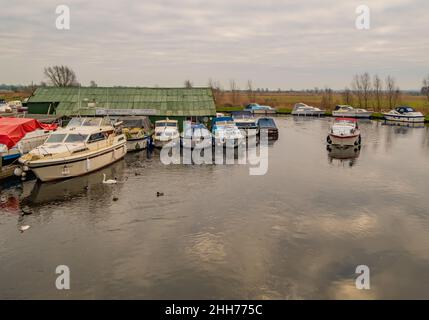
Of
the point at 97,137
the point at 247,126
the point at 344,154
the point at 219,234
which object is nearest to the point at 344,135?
the point at 344,154

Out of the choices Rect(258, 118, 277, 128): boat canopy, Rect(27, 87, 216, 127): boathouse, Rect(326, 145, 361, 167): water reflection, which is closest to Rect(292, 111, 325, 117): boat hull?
Rect(258, 118, 277, 128): boat canopy

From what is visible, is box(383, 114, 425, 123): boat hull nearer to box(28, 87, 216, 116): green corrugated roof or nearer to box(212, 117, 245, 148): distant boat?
box(28, 87, 216, 116): green corrugated roof

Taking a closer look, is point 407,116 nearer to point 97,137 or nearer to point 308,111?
point 308,111

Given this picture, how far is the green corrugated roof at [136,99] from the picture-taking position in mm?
49688

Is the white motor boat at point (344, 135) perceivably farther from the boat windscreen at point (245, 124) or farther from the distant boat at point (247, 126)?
the boat windscreen at point (245, 124)

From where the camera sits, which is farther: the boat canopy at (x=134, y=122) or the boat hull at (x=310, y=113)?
the boat hull at (x=310, y=113)

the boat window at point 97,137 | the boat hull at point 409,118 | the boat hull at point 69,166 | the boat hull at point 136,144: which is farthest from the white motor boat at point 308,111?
the boat window at point 97,137

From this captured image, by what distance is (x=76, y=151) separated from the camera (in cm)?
2727

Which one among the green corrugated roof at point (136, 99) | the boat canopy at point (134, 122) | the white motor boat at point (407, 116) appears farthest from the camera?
the white motor boat at point (407, 116)

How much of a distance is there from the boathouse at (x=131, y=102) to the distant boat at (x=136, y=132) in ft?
20.1

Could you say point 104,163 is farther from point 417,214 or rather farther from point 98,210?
point 417,214

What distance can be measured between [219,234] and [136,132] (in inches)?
961

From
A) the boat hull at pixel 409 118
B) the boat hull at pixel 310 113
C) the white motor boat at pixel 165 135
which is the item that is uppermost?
the boat hull at pixel 310 113
